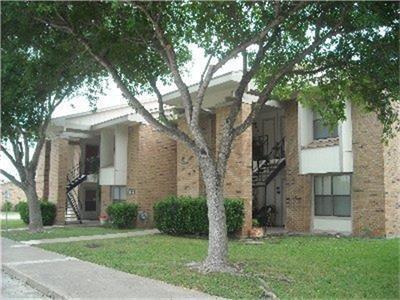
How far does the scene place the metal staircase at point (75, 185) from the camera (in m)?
31.6

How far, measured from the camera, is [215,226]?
1144cm

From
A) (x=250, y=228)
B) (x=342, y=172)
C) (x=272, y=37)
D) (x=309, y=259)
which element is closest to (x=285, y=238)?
(x=250, y=228)

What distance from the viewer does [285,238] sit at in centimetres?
1855

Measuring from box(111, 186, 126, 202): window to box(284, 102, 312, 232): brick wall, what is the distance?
9704 millimetres

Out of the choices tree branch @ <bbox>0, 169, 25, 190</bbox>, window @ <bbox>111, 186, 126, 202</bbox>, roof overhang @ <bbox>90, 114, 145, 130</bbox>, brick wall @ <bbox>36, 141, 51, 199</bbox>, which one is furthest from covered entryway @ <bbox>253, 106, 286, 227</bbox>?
A: brick wall @ <bbox>36, 141, 51, 199</bbox>

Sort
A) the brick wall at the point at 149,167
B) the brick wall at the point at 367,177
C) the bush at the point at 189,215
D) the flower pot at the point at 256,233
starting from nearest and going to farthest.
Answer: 1. the brick wall at the point at 367,177
2. the bush at the point at 189,215
3. the flower pot at the point at 256,233
4. the brick wall at the point at 149,167

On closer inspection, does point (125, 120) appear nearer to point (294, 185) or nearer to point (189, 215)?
point (189, 215)

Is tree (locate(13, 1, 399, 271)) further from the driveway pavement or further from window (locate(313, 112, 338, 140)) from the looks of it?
window (locate(313, 112, 338, 140))

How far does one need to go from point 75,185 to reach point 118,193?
412cm

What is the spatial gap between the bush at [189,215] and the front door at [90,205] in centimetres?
1413

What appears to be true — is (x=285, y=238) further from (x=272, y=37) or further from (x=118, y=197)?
(x=118, y=197)

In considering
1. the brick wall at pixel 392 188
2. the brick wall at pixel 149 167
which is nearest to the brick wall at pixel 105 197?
the brick wall at pixel 149 167

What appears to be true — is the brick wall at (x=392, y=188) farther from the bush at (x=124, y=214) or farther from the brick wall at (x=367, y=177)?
the bush at (x=124, y=214)

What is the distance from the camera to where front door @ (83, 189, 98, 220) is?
1357 inches
